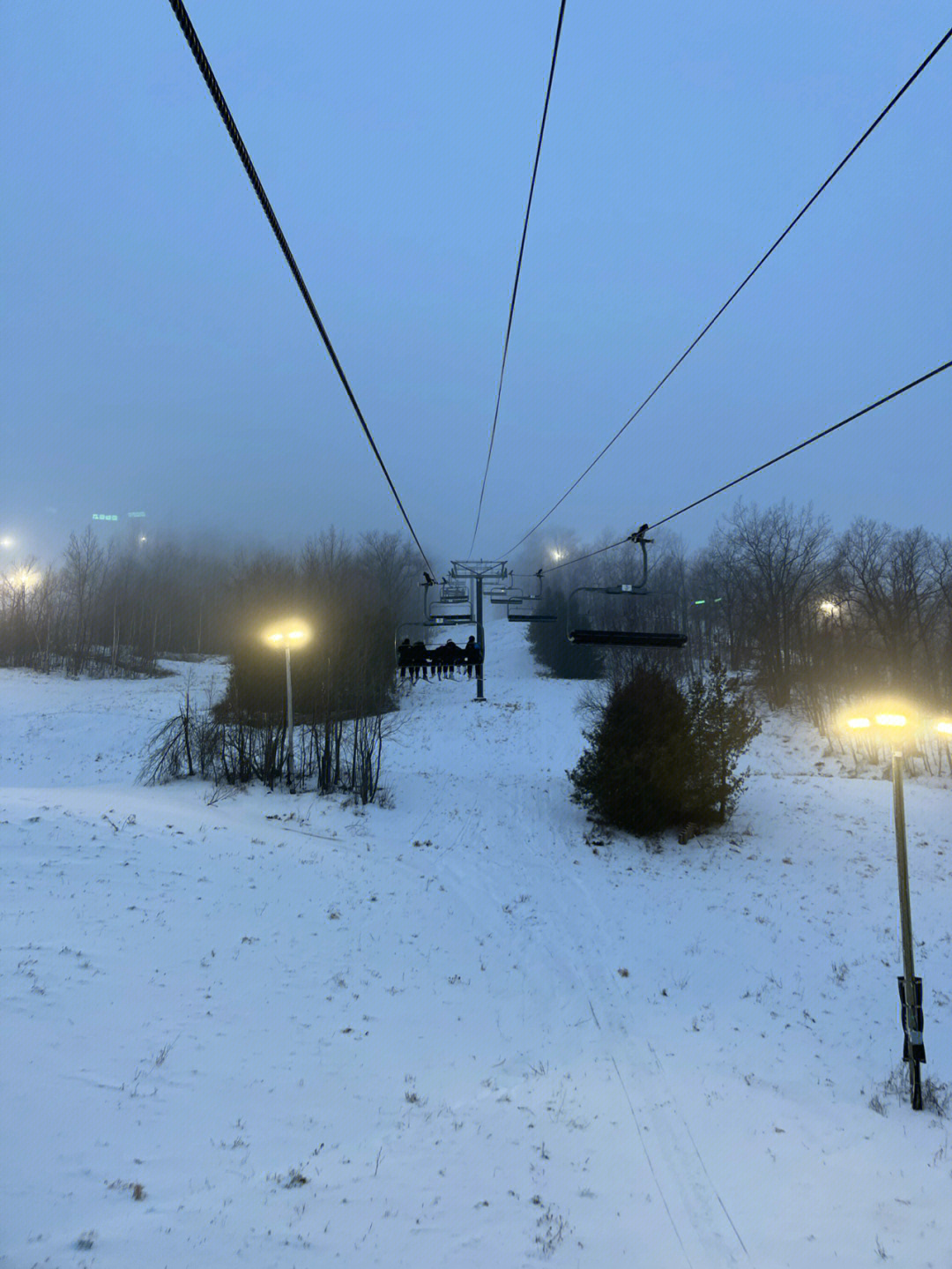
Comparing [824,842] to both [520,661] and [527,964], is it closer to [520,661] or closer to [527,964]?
[527,964]

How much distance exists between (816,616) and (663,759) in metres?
29.8

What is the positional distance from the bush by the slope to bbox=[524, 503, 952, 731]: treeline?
7.96 meters

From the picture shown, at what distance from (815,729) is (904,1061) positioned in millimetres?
27429

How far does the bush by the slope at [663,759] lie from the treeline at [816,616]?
796cm

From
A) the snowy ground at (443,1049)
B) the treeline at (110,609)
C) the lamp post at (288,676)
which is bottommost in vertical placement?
the snowy ground at (443,1049)

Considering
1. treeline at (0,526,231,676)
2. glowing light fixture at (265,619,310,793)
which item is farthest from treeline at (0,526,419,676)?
glowing light fixture at (265,619,310,793)

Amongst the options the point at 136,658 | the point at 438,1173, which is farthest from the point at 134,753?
the point at 136,658

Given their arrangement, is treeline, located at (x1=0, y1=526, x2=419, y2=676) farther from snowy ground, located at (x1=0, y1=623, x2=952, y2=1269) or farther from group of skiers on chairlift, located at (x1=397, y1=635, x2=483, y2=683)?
snowy ground, located at (x1=0, y1=623, x2=952, y2=1269)

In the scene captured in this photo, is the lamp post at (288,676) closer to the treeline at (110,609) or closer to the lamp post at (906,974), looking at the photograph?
the lamp post at (906,974)

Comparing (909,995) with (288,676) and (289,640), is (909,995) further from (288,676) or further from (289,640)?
(289,640)

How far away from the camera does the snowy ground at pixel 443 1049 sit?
4602mm

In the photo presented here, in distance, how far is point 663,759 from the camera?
56.6 feet

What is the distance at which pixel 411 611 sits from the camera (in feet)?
201

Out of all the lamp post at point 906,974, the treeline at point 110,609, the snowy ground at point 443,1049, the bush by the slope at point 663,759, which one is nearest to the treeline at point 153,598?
the treeline at point 110,609
